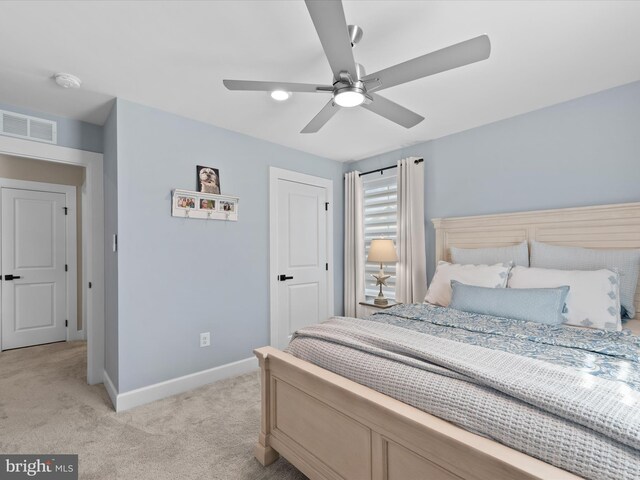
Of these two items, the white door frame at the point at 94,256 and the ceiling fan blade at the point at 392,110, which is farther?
the white door frame at the point at 94,256

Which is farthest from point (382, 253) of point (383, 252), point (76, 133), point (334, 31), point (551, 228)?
point (76, 133)

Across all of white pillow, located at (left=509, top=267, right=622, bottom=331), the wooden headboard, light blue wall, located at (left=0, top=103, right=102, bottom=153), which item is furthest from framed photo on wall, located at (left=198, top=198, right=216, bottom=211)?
white pillow, located at (left=509, top=267, right=622, bottom=331)

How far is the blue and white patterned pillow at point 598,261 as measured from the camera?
218 centimetres

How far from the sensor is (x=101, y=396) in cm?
267

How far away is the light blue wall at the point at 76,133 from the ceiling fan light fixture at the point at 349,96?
7.96 ft

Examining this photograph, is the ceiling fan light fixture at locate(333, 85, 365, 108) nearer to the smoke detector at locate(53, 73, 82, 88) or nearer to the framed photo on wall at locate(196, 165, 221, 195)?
the framed photo on wall at locate(196, 165, 221, 195)

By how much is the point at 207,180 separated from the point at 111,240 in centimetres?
93

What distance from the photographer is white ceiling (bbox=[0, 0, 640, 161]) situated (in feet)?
5.27

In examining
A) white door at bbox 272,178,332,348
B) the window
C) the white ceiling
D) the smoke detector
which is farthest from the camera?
the window

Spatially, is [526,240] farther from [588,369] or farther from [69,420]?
[69,420]

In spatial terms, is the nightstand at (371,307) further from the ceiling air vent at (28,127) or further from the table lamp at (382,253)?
the ceiling air vent at (28,127)

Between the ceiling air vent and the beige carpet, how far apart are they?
83.5 inches

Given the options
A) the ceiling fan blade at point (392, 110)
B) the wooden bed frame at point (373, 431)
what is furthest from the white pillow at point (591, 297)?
the ceiling fan blade at point (392, 110)

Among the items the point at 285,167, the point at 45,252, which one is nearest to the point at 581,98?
the point at 285,167
